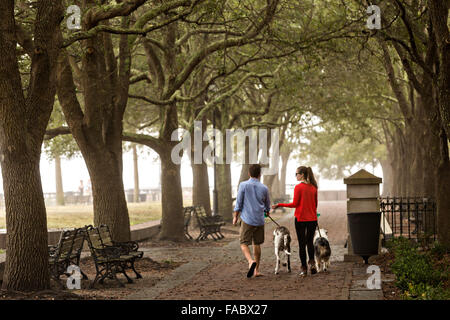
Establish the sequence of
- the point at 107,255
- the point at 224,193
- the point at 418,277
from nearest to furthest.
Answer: the point at 418,277 → the point at 107,255 → the point at 224,193

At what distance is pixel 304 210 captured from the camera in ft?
38.7

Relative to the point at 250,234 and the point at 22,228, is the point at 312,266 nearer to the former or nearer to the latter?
the point at 250,234

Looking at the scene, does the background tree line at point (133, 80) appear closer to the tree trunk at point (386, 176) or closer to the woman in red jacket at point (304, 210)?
the woman in red jacket at point (304, 210)

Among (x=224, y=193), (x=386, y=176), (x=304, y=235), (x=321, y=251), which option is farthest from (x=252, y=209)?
(x=386, y=176)

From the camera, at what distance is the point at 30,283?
409 inches

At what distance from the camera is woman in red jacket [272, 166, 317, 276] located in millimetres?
11805

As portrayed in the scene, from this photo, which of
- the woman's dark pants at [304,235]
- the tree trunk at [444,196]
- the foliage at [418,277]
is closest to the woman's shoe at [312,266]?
the woman's dark pants at [304,235]

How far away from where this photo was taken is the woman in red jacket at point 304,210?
11805 mm

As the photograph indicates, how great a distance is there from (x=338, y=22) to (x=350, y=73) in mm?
10721

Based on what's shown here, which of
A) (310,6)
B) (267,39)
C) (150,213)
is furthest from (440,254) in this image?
(150,213)

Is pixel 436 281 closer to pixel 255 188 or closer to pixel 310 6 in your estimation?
pixel 255 188
